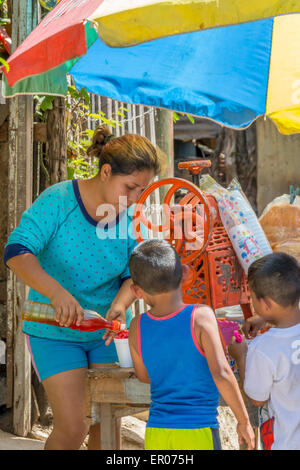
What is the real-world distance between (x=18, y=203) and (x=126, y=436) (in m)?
1.60

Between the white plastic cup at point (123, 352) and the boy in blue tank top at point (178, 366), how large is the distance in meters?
0.21

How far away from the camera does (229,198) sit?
118 inches

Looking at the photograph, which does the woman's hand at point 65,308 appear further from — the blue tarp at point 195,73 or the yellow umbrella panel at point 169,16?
Result: the blue tarp at point 195,73

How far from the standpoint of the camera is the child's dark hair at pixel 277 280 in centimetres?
228

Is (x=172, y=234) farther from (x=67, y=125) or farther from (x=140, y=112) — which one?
(x=140, y=112)

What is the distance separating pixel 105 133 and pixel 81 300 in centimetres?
76

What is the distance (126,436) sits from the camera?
12.9ft

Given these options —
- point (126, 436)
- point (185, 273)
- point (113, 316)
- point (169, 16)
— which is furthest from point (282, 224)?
point (126, 436)

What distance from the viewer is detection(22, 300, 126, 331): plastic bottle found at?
2453 mm

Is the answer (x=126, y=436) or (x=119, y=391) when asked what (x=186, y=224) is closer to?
(x=119, y=391)

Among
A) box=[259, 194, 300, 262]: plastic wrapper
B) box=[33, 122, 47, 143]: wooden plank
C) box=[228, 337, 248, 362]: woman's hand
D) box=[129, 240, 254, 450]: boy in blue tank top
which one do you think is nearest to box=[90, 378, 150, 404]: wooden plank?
box=[129, 240, 254, 450]: boy in blue tank top

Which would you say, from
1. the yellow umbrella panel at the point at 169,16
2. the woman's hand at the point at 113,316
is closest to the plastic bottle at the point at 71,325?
the woman's hand at the point at 113,316

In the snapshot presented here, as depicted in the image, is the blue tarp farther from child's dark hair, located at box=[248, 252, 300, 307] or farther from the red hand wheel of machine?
child's dark hair, located at box=[248, 252, 300, 307]
